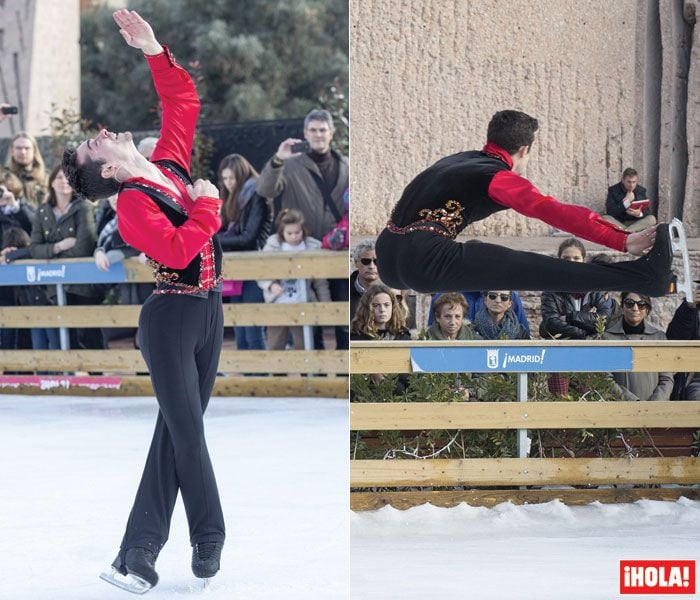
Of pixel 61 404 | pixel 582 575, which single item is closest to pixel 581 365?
pixel 582 575

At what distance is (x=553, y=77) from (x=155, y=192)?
968mm

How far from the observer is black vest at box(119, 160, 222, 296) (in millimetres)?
2941

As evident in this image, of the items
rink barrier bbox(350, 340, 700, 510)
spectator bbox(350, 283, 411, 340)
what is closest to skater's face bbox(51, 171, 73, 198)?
rink barrier bbox(350, 340, 700, 510)

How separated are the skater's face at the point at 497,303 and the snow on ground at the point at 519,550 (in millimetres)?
515

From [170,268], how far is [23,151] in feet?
15.9

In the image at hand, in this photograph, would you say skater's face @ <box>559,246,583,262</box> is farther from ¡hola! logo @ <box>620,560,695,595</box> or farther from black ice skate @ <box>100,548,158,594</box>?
black ice skate @ <box>100,548,158,594</box>

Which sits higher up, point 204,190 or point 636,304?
point 204,190

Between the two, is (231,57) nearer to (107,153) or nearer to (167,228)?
(107,153)

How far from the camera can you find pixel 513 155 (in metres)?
2.77

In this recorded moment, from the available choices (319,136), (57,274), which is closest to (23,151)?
(57,274)

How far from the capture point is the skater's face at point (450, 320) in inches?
114

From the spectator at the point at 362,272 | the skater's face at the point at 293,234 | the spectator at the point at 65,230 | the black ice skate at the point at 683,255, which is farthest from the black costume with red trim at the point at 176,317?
the spectator at the point at 65,230

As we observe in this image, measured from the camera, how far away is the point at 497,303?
2.82m

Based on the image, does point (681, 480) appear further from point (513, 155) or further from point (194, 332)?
point (194, 332)
